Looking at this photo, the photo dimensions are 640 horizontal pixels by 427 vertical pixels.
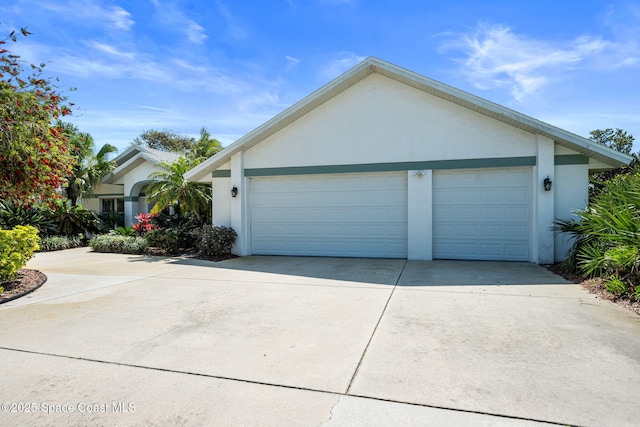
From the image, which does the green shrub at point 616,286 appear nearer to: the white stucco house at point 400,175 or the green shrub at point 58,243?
the white stucco house at point 400,175

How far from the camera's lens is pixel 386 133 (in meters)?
10.4

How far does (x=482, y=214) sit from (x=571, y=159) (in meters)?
2.49

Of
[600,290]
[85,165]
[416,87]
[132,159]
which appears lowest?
[600,290]

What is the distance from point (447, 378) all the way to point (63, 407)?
124 inches

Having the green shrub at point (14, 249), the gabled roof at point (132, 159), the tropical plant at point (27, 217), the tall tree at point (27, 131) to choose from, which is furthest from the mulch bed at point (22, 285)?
the gabled roof at point (132, 159)

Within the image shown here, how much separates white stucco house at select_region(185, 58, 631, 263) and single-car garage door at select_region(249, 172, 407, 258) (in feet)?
0.10

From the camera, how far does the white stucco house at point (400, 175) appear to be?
9.21 meters

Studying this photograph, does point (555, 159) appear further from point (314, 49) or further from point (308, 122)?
point (314, 49)

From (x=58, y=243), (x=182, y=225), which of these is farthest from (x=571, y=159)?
(x=58, y=243)

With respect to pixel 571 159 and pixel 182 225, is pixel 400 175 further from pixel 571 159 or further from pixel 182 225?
pixel 182 225

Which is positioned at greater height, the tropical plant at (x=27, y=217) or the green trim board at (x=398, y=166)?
the green trim board at (x=398, y=166)

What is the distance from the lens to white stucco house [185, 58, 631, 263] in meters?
9.21

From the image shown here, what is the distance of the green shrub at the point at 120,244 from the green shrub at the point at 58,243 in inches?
70.3

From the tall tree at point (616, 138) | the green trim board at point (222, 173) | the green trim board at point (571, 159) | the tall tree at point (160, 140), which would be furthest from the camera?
the tall tree at point (160, 140)
